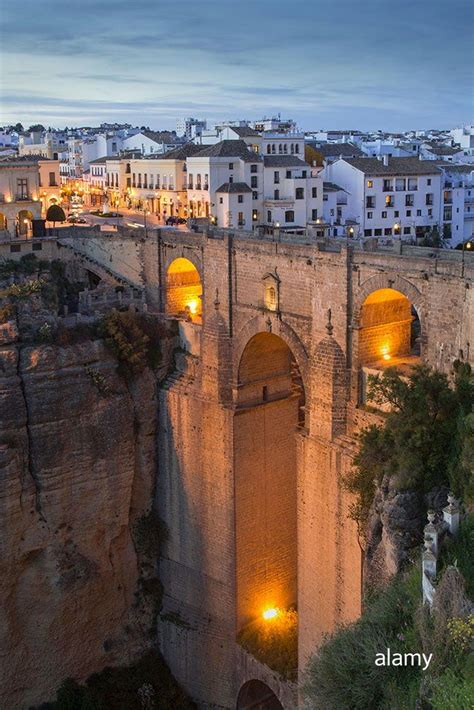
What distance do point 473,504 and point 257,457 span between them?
12632 mm

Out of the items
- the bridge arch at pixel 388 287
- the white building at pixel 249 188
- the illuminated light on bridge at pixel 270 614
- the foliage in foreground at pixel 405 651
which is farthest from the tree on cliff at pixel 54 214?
the foliage in foreground at pixel 405 651

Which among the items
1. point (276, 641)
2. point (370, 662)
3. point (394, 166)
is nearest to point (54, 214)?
point (394, 166)

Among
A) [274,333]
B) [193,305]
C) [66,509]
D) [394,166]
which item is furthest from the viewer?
[394,166]

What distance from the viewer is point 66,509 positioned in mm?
30766

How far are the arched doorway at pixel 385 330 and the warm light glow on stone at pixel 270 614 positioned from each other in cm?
1051

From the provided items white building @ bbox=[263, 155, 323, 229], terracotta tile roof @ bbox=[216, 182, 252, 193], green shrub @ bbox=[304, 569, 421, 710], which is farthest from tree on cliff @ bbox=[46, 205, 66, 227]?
green shrub @ bbox=[304, 569, 421, 710]

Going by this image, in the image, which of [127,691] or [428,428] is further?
[127,691]

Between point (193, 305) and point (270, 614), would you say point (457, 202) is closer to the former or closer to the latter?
point (193, 305)

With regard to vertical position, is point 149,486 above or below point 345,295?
below

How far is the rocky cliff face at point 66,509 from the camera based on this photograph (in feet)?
98.0

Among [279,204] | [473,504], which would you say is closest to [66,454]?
[473,504]

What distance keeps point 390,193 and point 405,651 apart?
4211 cm

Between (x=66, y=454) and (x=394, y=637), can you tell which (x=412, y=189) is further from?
(x=394, y=637)

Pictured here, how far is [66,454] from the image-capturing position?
30625mm
